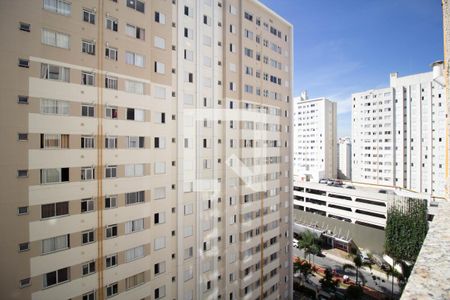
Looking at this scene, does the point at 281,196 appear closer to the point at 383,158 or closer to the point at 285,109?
the point at 285,109

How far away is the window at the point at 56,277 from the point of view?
9430 mm

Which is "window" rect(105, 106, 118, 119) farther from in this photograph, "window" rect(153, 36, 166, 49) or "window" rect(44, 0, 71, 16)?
"window" rect(153, 36, 166, 49)

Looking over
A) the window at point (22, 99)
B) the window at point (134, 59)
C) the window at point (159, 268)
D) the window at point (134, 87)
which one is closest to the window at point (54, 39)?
the window at point (22, 99)

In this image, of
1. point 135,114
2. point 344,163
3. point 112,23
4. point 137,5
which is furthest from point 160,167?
point 344,163

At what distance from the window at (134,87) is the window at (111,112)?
1.17 metres

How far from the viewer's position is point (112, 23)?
11.1 metres

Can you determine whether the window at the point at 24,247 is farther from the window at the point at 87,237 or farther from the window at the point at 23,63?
the window at the point at 23,63

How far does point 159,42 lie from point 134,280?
12904 millimetres

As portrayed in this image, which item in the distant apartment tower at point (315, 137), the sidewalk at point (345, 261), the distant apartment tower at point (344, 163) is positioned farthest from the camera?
the distant apartment tower at point (344, 163)

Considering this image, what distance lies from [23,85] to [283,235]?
70.4 ft

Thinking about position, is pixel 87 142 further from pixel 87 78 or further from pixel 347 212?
pixel 347 212

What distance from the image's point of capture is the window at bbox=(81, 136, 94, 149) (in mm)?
10248

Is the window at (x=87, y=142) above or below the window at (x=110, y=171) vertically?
above

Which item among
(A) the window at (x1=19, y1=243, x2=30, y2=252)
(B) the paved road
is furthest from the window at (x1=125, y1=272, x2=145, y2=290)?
(B) the paved road
